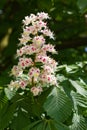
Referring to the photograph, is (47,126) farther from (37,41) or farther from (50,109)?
(37,41)

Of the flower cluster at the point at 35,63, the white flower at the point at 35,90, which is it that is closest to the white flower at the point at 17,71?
the flower cluster at the point at 35,63

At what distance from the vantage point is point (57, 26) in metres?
5.32

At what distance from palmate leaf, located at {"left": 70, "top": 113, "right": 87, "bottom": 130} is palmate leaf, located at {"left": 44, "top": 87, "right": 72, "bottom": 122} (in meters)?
0.14

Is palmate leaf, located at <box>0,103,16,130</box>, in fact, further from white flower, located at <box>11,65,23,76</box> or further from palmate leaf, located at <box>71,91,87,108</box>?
palmate leaf, located at <box>71,91,87,108</box>

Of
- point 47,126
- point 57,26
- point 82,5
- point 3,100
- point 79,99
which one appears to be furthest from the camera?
point 57,26

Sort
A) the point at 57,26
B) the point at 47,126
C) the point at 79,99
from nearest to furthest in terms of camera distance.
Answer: the point at 47,126 < the point at 79,99 < the point at 57,26

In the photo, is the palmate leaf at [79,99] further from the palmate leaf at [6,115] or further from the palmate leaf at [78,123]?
the palmate leaf at [6,115]

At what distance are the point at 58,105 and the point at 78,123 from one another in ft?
0.66

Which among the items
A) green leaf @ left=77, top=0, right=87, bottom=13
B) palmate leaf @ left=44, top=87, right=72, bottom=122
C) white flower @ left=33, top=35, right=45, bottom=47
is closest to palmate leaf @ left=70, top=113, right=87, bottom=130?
palmate leaf @ left=44, top=87, right=72, bottom=122

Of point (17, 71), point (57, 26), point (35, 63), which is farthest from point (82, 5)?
point (57, 26)

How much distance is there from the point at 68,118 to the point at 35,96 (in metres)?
0.27

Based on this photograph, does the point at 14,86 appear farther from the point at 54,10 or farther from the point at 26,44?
the point at 54,10

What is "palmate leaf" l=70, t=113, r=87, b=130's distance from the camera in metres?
2.79

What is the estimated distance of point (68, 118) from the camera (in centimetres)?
284
